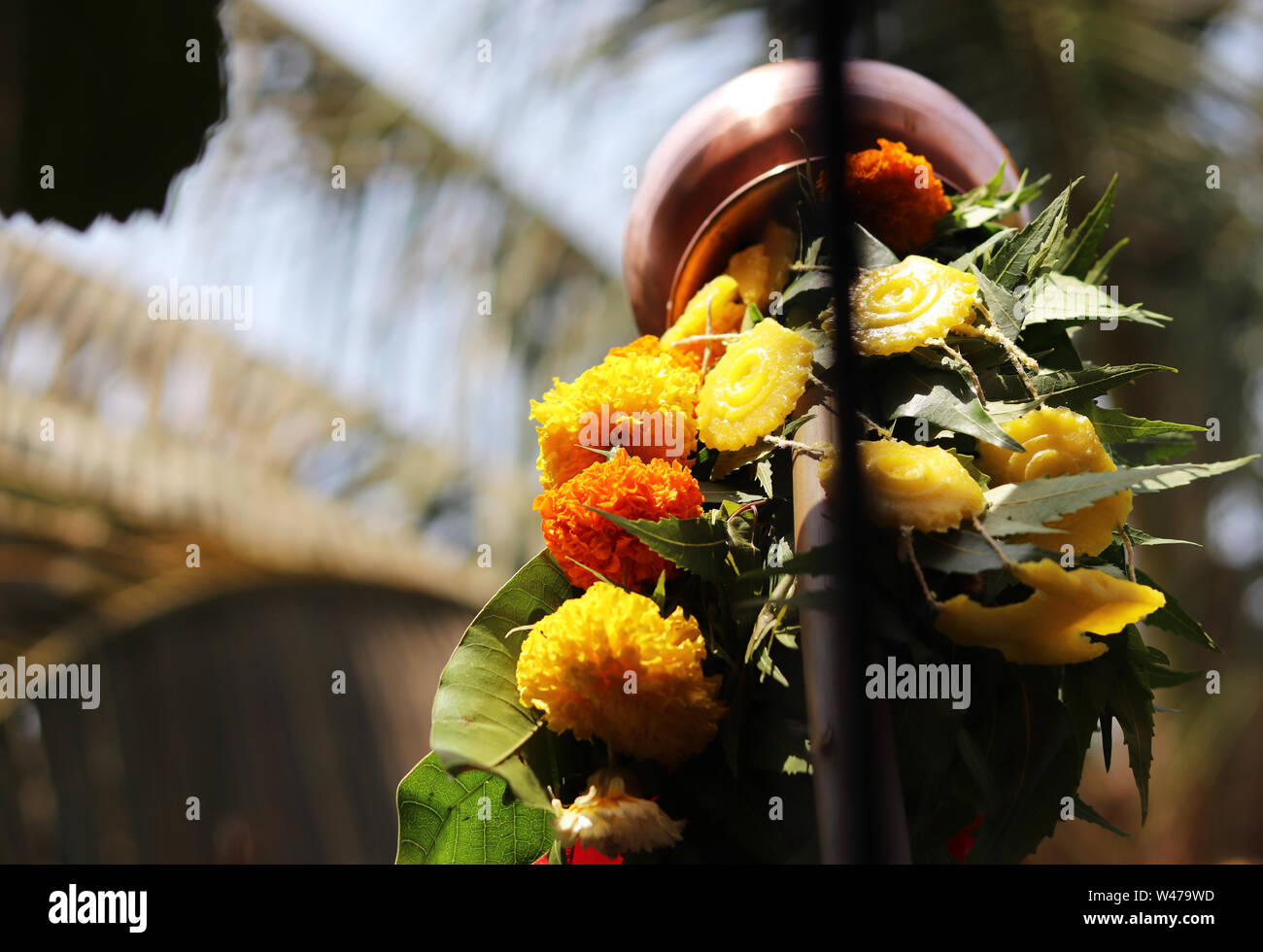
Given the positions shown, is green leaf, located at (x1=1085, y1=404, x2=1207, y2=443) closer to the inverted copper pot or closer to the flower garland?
the flower garland

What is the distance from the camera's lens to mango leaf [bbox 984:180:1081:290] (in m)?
0.53

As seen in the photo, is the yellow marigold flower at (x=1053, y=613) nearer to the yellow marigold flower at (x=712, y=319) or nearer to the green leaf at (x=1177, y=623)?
the green leaf at (x=1177, y=623)

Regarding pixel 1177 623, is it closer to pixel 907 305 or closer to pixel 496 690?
pixel 907 305

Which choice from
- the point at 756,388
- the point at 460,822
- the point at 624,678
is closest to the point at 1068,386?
the point at 756,388

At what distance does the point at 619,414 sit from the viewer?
0.51 metres

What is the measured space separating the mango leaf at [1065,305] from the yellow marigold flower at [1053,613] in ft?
0.58

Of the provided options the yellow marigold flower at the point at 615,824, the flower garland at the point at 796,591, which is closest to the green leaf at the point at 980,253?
the flower garland at the point at 796,591

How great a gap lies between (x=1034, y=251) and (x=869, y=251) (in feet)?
0.32

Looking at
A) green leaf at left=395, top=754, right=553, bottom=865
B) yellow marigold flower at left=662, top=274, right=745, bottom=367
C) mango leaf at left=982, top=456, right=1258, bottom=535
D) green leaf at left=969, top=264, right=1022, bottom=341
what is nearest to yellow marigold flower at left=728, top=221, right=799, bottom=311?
yellow marigold flower at left=662, top=274, right=745, bottom=367

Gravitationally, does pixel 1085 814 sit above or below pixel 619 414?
below

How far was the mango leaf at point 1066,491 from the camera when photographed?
395mm

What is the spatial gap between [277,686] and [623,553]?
68.5 inches
